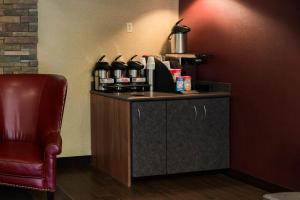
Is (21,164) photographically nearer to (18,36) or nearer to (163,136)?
(163,136)

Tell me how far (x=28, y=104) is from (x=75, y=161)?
1136 mm

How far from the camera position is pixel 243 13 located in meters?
4.65

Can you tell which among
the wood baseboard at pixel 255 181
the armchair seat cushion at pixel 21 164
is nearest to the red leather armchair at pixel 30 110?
the armchair seat cushion at pixel 21 164

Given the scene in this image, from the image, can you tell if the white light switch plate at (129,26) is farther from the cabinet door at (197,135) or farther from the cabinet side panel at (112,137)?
the cabinet door at (197,135)

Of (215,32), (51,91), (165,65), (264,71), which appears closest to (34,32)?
(51,91)

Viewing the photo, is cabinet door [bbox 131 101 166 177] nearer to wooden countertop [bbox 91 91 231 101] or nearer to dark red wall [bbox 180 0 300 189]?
wooden countertop [bbox 91 91 231 101]

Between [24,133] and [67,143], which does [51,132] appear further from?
[67,143]

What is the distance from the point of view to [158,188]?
4.61 m

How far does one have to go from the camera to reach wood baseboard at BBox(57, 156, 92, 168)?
5.35 metres

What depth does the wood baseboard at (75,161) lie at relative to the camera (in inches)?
211

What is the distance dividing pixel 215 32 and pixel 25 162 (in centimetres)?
219

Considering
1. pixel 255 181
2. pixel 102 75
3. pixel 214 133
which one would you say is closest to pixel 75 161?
pixel 102 75

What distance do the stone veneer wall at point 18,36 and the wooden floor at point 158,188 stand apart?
3.54 feet

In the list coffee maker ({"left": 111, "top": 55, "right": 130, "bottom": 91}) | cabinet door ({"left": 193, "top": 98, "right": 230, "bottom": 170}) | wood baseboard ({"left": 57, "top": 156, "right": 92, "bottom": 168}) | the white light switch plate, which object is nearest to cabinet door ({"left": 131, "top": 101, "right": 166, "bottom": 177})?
cabinet door ({"left": 193, "top": 98, "right": 230, "bottom": 170})
